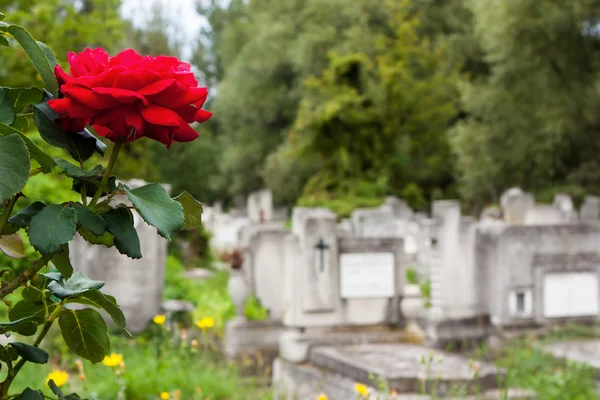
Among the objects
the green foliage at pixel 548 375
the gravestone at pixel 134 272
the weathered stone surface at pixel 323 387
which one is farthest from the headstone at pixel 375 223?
the weathered stone surface at pixel 323 387

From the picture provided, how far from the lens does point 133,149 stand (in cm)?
1680

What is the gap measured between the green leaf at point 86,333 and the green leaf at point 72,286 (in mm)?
68

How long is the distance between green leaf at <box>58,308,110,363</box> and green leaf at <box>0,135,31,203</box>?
0.45m

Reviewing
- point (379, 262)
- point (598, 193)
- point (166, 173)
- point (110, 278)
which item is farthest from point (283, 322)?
point (166, 173)

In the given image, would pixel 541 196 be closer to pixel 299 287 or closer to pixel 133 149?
pixel 133 149

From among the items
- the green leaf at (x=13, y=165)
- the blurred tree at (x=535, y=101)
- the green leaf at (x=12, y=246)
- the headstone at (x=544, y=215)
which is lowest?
the green leaf at (x=12, y=246)

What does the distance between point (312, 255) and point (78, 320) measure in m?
7.32

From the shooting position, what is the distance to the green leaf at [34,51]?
1.29 metres

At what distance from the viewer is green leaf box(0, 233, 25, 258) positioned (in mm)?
1490

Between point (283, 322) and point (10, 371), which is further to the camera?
point (283, 322)

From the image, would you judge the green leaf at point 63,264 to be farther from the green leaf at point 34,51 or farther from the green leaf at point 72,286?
the green leaf at point 34,51

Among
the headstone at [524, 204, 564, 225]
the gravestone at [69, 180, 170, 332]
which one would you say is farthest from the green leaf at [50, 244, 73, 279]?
the headstone at [524, 204, 564, 225]

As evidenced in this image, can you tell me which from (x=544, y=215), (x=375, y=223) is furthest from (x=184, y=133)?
(x=544, y=215)

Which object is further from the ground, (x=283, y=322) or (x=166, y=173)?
(x=166, y=173)
